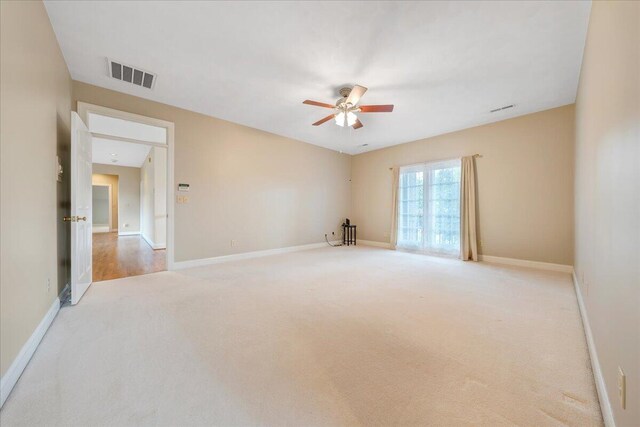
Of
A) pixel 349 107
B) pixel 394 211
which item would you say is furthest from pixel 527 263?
pixel 349 107

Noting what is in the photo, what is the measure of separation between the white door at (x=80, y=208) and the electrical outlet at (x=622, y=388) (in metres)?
4.12

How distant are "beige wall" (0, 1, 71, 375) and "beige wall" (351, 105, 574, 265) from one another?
620cm

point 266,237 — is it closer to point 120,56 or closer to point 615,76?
point 120,56

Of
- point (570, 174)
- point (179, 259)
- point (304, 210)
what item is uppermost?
point (570, 174)

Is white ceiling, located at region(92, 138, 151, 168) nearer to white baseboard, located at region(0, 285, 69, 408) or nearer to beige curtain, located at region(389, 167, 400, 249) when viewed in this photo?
white baseboard, located at region(0, 285, 69, 408)

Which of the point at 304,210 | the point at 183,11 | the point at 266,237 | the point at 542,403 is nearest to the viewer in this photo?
the point at 542,403

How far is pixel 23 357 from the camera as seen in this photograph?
63.7 inches

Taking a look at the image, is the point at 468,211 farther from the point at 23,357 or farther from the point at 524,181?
the point at 23,357

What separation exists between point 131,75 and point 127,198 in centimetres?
842

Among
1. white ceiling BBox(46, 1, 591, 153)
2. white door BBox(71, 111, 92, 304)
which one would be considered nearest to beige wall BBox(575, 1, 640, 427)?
white ceiling BBox(46, 1, 591, 153)

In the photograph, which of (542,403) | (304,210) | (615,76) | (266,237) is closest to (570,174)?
(615,76)

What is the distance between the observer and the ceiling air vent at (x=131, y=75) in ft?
9.91

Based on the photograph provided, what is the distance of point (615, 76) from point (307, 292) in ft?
9.93

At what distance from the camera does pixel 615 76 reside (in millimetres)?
1352
